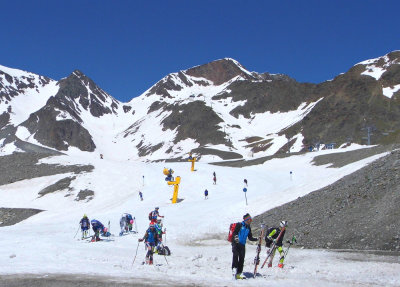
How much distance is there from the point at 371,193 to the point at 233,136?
14583cm

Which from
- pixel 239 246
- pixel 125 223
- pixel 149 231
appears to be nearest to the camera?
pixel 239 246

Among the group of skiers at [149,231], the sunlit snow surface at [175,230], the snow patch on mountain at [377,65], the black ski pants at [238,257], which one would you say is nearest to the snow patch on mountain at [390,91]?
the snow patch on mountain at [377,65]

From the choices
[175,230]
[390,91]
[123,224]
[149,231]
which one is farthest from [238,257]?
[390,91]

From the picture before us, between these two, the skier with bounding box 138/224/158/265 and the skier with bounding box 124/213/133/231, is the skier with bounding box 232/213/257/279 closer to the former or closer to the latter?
the skier with bounding box 138/224/158/265

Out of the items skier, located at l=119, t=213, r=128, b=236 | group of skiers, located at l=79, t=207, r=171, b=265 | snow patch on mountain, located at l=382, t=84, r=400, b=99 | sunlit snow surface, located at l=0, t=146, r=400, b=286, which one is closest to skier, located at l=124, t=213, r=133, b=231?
group of skiers, located at l=79, t=207, r=171, b=265

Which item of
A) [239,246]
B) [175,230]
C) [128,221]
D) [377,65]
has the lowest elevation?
[239,246]

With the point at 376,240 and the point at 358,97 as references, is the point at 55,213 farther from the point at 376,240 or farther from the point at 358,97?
the point at 358,97

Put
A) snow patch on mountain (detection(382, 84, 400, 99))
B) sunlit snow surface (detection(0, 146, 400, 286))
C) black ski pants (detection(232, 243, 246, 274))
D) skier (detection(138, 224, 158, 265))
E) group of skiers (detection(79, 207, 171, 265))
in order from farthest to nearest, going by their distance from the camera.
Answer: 1. snow patch on mountain (detection(382, 84, 400, 99))
2. group of skiers (detection(79, 207, 171, 265))
3. skier (detection(138, 224, 158, 265))
4. sunlit snow surface (detection(0, 146, 400, 286))
5. black ski pants (detection(232, 243, 246, 274))

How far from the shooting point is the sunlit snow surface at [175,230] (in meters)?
13.5

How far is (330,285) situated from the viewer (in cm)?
1159

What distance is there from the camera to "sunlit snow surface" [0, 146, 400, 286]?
13539mm

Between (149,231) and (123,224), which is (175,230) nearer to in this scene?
(123,224)

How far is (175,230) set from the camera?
2894cm

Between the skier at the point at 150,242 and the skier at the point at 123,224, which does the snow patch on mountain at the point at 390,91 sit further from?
the skier at the point at 150,242
